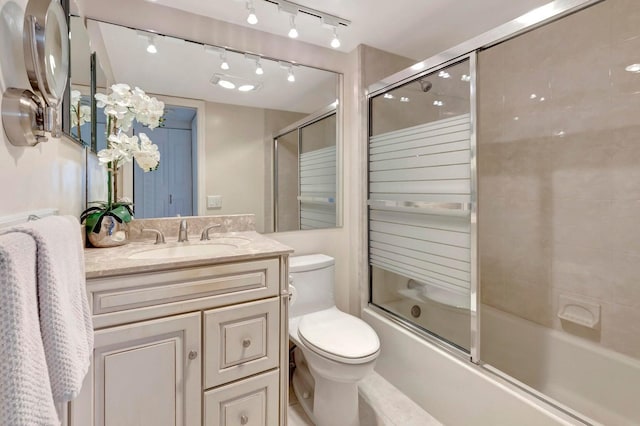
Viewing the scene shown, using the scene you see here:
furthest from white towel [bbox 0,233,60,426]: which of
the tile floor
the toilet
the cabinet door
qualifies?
the tile floor

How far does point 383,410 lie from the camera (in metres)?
1.68

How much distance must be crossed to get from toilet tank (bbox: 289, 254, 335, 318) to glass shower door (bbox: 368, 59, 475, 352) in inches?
15.6

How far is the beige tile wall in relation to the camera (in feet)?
4.94

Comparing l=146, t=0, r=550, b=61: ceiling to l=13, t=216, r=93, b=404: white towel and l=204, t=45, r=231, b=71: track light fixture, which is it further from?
l=13, t=216, r=93, b=404: white towel

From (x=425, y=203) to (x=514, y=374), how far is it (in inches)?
44.3

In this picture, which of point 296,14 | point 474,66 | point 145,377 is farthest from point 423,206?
point 145,377

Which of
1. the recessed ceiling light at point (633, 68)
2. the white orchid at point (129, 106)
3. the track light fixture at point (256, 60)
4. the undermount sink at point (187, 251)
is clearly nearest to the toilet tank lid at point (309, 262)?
the undermount sink at point (187, 251)

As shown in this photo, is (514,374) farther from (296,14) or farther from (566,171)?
(296,14)

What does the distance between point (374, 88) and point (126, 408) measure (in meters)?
2.11

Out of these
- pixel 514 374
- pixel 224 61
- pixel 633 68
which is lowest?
pixel 514 374

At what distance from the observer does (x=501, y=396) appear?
132 centimetres

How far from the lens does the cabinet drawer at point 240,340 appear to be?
1.18 m

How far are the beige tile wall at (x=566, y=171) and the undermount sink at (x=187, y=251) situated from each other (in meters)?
1.44

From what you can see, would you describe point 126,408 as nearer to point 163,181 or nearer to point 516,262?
point 163,181
